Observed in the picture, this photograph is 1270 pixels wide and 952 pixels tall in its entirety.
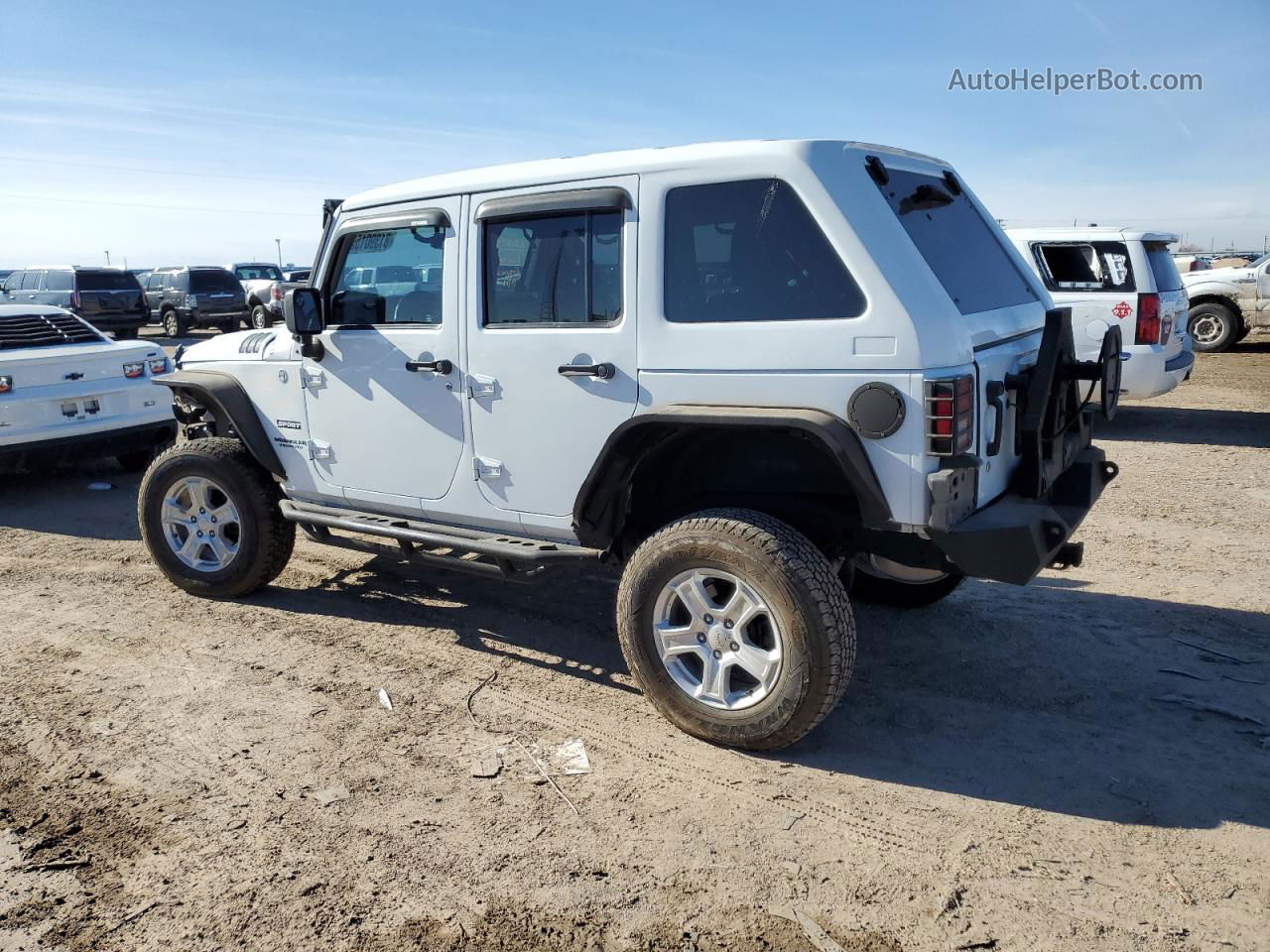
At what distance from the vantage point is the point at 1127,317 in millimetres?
9578

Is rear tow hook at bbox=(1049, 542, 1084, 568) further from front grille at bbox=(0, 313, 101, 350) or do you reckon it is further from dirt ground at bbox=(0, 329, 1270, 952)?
front grille at bbox=(0, 313, 101, 350)

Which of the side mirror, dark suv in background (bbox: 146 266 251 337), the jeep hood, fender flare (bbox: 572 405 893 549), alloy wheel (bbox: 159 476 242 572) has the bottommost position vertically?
alloy wheel (bbox: 159 476 242 572)

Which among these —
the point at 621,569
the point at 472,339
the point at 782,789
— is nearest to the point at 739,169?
the point at 472,339

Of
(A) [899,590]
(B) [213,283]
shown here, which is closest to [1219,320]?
(A) [899,590]

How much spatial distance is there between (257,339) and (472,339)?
170cm

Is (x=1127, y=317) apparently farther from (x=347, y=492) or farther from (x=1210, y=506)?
(x=347, y=492)

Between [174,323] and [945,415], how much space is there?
24702 millimetres

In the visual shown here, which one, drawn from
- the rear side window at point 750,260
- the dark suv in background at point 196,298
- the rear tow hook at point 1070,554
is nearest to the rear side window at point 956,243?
the rear side window at point 750,260

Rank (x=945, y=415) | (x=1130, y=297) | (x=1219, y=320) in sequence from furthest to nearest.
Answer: (x=1219, y=320), (x=1130, y=297), (x=945, y=415)

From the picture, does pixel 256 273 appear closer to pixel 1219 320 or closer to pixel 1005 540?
pixel 1219 320

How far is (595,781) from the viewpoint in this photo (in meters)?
3.54

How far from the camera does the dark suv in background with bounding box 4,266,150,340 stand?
20.8m

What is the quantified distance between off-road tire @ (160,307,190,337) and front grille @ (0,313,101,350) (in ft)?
54.7

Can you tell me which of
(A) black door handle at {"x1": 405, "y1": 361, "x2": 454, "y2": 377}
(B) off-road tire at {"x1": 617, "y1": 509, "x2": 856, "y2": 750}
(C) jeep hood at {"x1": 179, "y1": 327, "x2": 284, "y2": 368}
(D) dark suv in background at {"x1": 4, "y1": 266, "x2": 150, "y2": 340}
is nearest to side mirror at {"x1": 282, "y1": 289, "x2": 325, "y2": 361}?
(C) jeep hood at {"x1": 179, "y1": 327, "x2": 284, "y2": 368}
